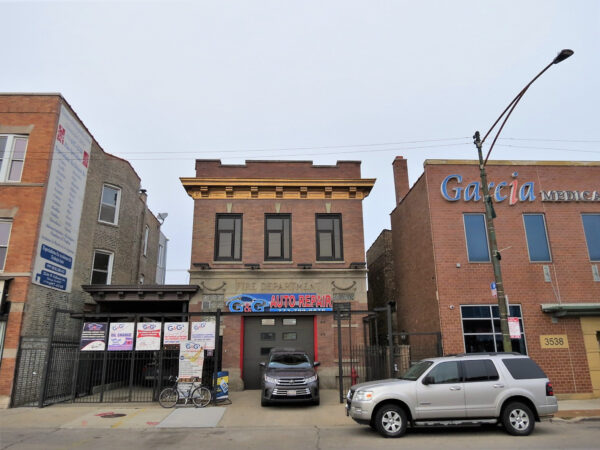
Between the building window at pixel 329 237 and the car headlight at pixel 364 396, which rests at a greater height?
the building window at pixel 329 237

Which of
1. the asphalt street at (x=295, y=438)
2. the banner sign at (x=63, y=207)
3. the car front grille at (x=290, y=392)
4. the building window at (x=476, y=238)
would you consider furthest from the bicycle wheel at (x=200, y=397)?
the building window at (x=476, y=238)

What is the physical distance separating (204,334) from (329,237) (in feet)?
24.5

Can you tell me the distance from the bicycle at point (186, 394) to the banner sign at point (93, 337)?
2.96 metres

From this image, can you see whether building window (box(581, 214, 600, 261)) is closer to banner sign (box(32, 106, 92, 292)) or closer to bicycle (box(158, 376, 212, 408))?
bicycle (box(158, 376, 212, 408))

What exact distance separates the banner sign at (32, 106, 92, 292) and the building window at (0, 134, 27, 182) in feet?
4.00

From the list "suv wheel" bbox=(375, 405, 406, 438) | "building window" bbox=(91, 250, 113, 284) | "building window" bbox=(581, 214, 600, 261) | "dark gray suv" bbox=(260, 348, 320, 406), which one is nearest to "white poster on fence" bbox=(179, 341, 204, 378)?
"dark gray suv" bbox=(260, 348, 320, 406)

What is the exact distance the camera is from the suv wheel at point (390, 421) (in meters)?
9.43

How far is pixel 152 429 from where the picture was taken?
10.6m

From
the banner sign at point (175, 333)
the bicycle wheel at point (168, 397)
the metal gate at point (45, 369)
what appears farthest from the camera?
the banner sign at point (175, 333)

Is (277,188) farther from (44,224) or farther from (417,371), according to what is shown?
(417,371)

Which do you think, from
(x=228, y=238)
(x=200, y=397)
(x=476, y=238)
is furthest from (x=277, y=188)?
(x=200, y=397)

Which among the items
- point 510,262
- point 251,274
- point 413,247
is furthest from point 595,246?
point 251,274

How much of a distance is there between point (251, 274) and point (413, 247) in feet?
24.3

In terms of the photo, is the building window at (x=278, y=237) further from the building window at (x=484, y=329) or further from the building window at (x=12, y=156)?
the building window at (x=12, y=156)
